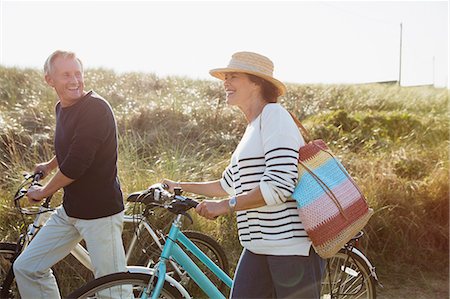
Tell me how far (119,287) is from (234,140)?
5.89 meters

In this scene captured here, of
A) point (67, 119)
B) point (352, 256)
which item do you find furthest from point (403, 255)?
point (67, 119)

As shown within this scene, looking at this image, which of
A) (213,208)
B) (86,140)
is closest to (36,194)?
(86,140)

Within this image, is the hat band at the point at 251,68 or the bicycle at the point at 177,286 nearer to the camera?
the hat band at the point at 251,68

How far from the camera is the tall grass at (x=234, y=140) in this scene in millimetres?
6223

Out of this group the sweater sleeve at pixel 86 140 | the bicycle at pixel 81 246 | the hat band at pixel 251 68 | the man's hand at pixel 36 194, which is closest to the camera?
the hat band at pixel 251 68

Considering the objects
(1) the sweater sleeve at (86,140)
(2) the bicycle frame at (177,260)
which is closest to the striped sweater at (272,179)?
(2) the bicycle frame at (177,260)

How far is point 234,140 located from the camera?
29.7 ft

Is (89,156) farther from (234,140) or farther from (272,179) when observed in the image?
(234,140)

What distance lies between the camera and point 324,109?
12.4 meters

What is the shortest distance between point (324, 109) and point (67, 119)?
9.18 metres

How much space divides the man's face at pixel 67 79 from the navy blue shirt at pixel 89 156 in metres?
Answer: 0.05

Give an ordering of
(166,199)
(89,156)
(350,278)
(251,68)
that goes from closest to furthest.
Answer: (251,68), (166,199), (89,156), (350,278)

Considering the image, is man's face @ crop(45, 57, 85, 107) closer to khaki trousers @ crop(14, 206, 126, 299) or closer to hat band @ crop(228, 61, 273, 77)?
khaki trousers @ crop(14, 206, 126, 299)

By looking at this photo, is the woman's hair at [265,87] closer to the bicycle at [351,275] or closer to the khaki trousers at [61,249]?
the khaki trousers at [61,249]
